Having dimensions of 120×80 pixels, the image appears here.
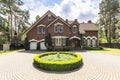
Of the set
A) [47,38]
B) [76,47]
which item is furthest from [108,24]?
[47,38]

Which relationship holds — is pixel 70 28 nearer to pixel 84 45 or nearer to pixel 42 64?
pixel 84 45

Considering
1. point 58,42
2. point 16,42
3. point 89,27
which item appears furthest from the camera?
point 16,42

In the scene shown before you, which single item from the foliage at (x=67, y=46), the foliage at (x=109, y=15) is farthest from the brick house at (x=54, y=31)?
the foliage at (x=109, y=15)

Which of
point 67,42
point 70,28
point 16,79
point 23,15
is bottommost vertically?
point 16,79

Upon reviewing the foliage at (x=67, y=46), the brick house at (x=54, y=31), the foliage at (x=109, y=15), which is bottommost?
the foliage at (x=67, y=46)

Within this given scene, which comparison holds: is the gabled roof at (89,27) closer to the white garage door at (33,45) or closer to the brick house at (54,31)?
the brick house at (54,31)

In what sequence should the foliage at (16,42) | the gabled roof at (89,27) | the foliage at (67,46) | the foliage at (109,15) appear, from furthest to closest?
the foliage at (109,15) → the foliage at (16,42) → the gabled roof at (89,27) → the foliage at (67,46)

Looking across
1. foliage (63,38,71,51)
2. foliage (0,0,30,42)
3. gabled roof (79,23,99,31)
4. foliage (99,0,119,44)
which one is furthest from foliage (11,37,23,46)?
foliage (99,0,119,44)

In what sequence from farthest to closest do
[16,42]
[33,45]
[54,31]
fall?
[16,42], [33,45], [54,31]

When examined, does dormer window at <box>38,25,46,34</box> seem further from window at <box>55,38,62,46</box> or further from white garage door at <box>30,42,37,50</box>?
window at <box>55,38,62,46</box>

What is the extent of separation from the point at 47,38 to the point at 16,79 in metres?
26.7

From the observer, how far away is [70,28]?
133ft

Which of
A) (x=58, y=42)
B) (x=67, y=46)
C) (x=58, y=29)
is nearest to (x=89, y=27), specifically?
(x=58, y=29)

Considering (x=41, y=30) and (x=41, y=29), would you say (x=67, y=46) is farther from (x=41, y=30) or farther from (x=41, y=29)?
(x=41, y=29)
